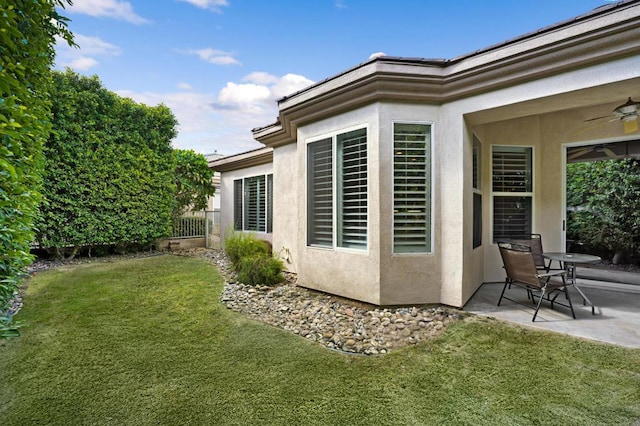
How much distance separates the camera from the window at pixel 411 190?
488 centimetres

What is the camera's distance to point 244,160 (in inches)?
403

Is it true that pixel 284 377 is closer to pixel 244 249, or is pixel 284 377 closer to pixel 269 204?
pixel 244 249

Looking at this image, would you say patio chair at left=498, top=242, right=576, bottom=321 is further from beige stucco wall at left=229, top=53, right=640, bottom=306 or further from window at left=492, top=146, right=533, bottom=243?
window at left=492, top=146, right=533, bottom=243

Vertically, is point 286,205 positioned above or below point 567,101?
below

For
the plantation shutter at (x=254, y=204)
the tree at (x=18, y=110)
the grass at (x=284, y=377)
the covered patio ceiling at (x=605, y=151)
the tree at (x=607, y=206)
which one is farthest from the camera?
the plantation shutter at (x=254, y=204)

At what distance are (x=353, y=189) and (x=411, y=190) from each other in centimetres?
97

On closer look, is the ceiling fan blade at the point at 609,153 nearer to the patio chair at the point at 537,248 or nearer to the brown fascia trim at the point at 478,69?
the patio chair at the point at 537,248

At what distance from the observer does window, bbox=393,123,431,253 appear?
16.0 ft

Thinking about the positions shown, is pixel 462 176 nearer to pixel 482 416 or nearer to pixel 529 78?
pixel 529 78

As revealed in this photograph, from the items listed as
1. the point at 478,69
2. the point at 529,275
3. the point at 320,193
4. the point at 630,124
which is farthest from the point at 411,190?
the point at 630,124

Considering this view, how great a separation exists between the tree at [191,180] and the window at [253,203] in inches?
92.2

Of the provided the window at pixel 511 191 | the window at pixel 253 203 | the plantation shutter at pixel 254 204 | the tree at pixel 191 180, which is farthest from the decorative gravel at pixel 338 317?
the tree at pixel 191 180

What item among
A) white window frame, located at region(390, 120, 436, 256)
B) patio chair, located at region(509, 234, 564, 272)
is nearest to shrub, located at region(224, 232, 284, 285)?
white window frame, located at region(390, 120, 436, 256)

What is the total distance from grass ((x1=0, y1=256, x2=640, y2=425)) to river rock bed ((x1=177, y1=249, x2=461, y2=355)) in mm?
230
